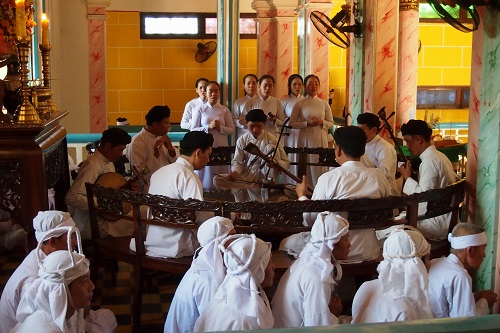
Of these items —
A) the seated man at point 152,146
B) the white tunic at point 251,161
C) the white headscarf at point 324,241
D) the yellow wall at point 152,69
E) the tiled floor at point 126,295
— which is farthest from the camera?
the yellow wall at point 152,69

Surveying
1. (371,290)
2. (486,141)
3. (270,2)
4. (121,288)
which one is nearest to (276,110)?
(270,2)

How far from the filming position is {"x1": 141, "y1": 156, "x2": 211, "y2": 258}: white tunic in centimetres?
625

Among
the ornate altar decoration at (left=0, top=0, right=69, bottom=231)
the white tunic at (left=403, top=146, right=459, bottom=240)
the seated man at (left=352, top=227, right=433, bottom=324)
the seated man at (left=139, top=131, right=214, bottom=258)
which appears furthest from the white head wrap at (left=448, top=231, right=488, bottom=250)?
the ornate altar decoration at (left=0, top=0, right=69, bottom=231)

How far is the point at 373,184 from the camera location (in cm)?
621

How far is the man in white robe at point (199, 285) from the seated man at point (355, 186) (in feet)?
4.35

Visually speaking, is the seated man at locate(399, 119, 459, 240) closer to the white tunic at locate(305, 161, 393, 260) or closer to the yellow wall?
the white tunic at locate(305, 161, 393, 260)

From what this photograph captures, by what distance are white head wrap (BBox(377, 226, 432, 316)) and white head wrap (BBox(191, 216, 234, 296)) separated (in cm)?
96

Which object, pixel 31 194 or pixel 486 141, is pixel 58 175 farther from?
pixel 486 141

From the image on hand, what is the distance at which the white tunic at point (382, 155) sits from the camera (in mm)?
8391

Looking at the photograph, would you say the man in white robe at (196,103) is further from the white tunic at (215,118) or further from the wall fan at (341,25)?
the wall fan at (341,25)

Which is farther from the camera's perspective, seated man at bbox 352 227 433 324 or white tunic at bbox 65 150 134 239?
white tunic at bbox 65 150 134 239

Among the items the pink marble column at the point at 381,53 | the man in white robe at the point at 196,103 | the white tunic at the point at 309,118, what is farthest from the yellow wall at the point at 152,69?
the pink marble column at the point at 381,53

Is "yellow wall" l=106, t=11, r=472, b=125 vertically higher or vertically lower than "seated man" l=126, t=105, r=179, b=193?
higher

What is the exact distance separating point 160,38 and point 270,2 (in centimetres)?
367
